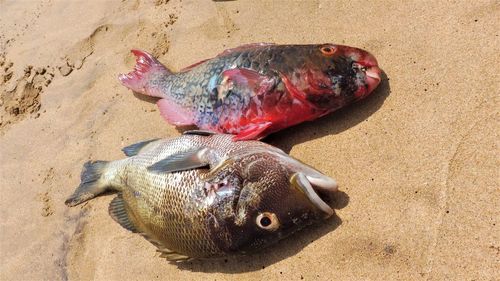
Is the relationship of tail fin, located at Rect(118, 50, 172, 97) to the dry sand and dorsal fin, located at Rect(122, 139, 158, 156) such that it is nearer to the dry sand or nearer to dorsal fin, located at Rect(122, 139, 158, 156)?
the dry sand

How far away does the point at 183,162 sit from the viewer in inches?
Answer: 145

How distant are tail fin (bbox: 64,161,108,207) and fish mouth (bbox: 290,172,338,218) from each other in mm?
2119

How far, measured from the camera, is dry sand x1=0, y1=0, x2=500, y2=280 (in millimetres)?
3205

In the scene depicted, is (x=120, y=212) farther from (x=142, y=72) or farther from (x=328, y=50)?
(x=328, y=50)

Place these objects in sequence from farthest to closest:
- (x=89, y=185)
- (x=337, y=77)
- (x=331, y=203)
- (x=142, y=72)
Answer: (x=142, y=72)
(x=89, y=185)
(x=337, y=77)
(x=331, y=203)

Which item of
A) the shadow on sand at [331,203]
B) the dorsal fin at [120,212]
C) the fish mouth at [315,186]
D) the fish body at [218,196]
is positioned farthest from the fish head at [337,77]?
the dorsal fin at [120,212]

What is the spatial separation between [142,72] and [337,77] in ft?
7.25

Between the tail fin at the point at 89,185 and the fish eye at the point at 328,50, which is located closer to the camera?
the fish eye at the point at 328,50

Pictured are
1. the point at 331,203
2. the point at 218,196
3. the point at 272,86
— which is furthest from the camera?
the point at 272,86

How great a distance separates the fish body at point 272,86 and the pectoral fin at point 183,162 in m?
0.35

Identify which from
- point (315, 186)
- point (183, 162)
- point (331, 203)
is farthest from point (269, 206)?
point (183, 162)

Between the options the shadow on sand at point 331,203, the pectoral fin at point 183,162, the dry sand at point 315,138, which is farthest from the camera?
the pectoral fin at point 183,162

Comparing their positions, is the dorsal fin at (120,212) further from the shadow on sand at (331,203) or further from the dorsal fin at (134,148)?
the shadow on sand at (331,203)

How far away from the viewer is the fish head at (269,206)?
10.7ft
